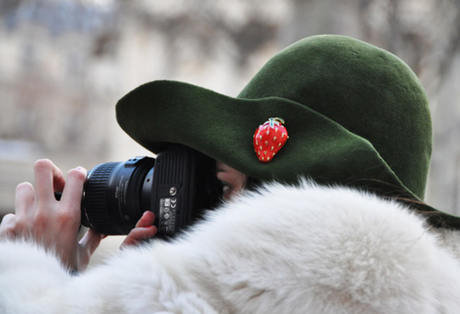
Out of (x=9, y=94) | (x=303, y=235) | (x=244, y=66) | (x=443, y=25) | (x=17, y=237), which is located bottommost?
(x=9, y=94)

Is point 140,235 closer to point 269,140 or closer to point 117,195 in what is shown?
point 117,195

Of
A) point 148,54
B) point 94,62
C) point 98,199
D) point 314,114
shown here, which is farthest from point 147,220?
point 94,62

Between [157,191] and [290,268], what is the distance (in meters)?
0.27

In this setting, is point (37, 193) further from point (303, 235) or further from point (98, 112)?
point (98, 112)

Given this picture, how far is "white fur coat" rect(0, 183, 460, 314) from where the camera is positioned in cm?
37

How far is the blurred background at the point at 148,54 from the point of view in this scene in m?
1.93

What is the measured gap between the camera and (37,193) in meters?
0.69

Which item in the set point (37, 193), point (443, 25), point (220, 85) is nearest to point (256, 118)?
point (37, 193)

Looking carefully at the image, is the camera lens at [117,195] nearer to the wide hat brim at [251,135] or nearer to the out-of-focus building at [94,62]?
the wide hat brim at [251,135]

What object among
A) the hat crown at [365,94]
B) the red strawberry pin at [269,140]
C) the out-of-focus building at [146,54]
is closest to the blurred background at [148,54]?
the out-of-focus building at [146,54]

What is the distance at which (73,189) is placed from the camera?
695 millimetres

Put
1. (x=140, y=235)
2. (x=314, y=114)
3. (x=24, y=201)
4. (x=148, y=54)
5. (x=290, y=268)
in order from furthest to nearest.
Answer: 1. (x=148, y=54)
2. (x=24, y=201)
3. (x=140, y=235)
4. (x=314, y=114)
5. (x=290, y=268)

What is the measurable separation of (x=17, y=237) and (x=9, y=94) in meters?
2.56

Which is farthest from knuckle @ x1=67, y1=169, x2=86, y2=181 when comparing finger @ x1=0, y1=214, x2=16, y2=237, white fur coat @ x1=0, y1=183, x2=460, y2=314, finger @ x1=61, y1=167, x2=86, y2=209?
white fur coat @ x1=0, y1=183, x2=460, y2=314
